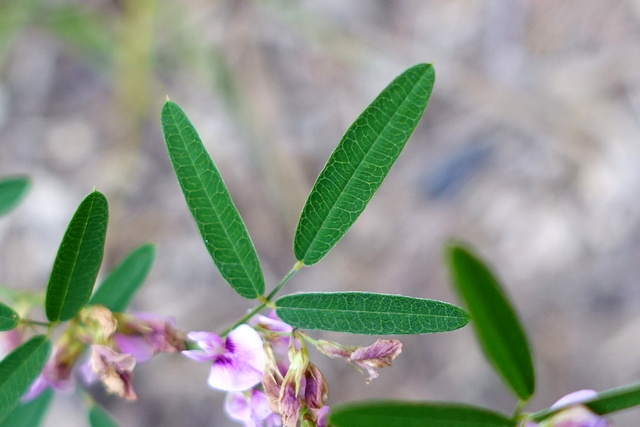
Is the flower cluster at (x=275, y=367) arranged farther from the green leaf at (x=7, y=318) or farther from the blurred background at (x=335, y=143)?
the blurred background at (x=335, y=143)

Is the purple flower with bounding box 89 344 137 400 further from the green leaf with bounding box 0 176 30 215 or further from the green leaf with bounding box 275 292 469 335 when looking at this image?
the green leaf with bounding box 0 176 30 215


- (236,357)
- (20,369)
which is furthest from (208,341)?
(20,369)

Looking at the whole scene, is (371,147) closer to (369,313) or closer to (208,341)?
(369,313)

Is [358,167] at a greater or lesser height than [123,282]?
greater

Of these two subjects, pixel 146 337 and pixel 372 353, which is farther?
pixel 146 337

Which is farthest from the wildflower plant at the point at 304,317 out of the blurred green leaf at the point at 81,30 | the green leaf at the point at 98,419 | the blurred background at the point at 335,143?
the blurred green leaf at the point at 81,30

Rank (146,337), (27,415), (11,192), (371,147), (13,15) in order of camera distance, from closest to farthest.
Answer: (371,147), (146,337), (27,415), (11,192), (13,15)
